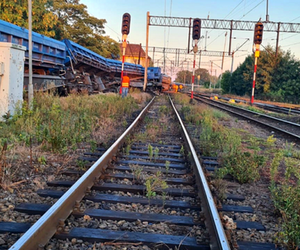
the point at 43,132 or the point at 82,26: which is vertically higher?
the point at 82,26

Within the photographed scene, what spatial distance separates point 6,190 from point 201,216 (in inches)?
93.7

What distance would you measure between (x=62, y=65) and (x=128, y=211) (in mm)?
13310

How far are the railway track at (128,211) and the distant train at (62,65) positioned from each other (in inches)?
313

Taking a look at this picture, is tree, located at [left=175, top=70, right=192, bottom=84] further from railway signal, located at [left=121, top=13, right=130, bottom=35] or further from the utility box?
the utility box

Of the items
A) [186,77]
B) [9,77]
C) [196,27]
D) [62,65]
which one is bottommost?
[9,77]

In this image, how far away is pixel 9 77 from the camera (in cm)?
748

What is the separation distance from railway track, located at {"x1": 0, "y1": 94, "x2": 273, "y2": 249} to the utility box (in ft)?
11.0

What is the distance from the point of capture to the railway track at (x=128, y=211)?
2750 mm

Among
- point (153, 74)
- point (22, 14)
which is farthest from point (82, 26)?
point (22, 14)

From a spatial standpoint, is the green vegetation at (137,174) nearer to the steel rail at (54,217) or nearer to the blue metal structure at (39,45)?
the steel rail at (54,217)

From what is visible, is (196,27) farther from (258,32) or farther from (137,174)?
(137,174)

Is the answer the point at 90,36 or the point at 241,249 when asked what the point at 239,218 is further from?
the point at 90,36

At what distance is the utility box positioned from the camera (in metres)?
7.40

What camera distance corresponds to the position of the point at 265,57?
128ft
